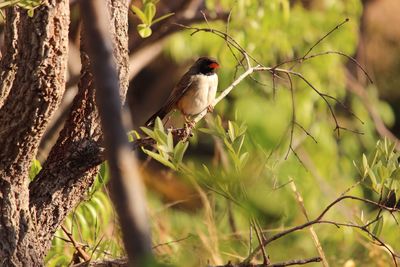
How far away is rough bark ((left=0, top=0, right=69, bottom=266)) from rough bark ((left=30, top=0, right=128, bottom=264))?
12cm

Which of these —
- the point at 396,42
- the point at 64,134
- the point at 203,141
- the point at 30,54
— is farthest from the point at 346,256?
the point at 396,42

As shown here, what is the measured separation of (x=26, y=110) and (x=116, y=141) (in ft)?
4.69

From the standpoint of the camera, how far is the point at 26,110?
228 cm

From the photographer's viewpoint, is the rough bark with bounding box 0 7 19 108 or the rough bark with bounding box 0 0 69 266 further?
the rough bark with bounding box 0 7 19 108

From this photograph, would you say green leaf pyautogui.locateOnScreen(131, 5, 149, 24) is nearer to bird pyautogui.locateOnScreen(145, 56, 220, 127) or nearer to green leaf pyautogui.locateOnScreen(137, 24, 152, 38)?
green leaf pyautogui.locateOnScreen(137, 24, 152, 38)

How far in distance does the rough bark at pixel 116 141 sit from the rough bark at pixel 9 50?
58.8 inches

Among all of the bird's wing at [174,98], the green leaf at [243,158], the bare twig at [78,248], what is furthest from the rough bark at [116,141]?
the bird's wing at [174,98]

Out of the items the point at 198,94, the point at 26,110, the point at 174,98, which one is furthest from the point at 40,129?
the point at 174,98

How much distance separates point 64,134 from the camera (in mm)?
2557

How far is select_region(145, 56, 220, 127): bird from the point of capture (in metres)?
4.11

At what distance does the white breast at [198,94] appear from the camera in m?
4.08

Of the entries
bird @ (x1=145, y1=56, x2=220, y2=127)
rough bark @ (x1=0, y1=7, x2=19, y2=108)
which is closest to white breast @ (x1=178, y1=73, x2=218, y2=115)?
bird @ (x1=145, y1=56, x2=220, y2=127)

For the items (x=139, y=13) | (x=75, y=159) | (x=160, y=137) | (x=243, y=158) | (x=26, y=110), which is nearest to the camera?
(x=243, y=158)

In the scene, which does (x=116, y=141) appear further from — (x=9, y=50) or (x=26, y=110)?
(x=9, y=50)
